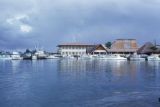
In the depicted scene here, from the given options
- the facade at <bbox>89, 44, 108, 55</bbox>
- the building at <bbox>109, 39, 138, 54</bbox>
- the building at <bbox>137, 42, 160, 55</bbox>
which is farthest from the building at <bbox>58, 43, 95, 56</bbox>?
the building at <bbox>137, 42, 160, 55</bbox>

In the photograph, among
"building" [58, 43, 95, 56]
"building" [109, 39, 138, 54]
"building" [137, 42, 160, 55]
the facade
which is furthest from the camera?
"building" [58, 43, 95, 56]

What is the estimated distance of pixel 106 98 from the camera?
94.8 feet

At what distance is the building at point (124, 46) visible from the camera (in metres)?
164

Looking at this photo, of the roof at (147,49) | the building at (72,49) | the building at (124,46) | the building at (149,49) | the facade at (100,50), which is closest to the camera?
the building at (149,49)

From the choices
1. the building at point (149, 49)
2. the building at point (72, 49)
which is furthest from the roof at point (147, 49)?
the building at point (72, 49)

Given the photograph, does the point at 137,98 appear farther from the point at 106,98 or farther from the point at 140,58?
the point at 140,58

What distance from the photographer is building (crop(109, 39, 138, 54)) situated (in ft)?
537

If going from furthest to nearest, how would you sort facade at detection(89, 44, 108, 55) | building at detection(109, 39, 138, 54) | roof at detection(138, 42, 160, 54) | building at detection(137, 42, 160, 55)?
facade at detection(89, 44, 108, 55) → building at detection(109, 39, 138, 54) → roof at detection(138, 42, 160, 54) → building at detection(137, 42, 160, 55)

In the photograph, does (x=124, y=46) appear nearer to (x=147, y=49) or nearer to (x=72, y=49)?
(x=147, y=49)

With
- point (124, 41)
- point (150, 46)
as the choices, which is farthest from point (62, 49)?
point (150, 46)

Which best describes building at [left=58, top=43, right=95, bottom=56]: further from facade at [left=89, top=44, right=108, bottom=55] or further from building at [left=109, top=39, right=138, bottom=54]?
building at [left=109, top=39, right=138, bottom=54]

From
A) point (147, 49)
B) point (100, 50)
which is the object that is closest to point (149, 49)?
point (147, 49)

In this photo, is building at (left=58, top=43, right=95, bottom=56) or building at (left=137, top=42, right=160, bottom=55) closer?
building at (left=137, top=42, right=160, bottom=55)

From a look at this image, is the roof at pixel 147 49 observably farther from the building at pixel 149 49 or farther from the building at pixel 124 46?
the building at pixel 124 46
